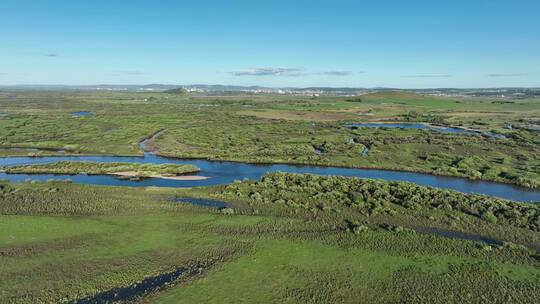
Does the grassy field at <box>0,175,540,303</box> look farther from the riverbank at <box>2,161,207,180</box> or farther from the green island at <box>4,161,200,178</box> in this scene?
the green island at <box>4,161,200,178</box>

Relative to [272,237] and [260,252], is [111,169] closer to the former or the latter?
[272,237]

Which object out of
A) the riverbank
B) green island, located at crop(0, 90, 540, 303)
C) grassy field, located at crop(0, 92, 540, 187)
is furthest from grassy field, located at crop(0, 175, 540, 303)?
grassy field, located at crop(0, 92, 540, 187)

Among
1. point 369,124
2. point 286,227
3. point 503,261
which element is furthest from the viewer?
point 369,124

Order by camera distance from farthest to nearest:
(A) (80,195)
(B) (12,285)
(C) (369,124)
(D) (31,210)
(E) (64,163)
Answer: (C) (369,124)
(E) (64,163)
(A) (80,195)
(D) (31,210)
(B) (12,285)

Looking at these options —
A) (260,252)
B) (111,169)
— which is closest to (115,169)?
(111,169)

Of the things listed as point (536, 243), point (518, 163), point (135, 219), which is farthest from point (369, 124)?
point (135, 219)

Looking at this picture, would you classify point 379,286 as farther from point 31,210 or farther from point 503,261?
point 31,210

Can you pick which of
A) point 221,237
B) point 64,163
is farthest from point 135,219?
point 64,163

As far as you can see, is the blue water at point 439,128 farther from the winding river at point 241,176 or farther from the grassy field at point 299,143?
the winding river at point 241,176

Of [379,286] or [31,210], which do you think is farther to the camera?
[31,210]

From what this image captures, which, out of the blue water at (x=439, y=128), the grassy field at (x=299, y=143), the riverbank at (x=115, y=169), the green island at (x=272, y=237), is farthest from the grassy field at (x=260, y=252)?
the blue water at (x=439, y=128)
